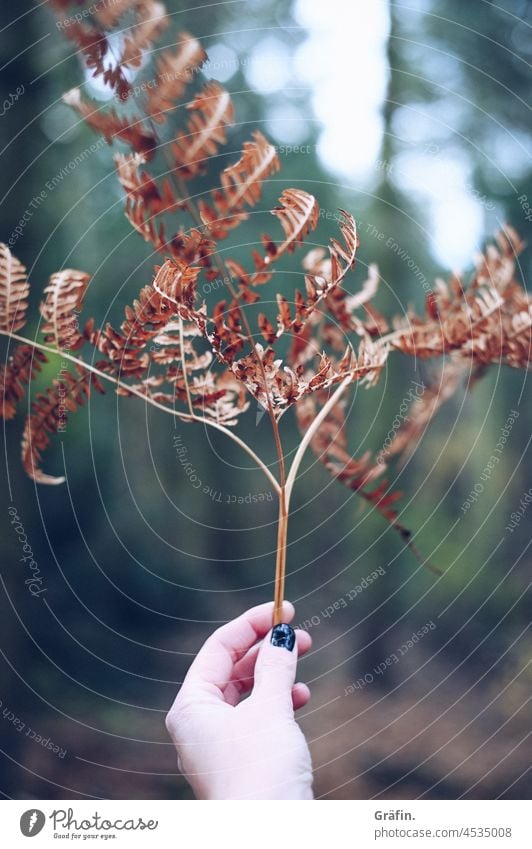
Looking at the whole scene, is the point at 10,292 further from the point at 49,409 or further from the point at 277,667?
the point at 277,667

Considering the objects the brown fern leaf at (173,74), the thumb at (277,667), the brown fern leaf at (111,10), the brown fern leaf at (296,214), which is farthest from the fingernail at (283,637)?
the brown fern leaf at (111,10)

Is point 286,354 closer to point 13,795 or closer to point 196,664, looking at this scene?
point 196,664

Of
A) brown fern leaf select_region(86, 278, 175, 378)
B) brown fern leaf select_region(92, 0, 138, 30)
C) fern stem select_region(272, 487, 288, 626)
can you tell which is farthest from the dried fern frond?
brown fern leaf select_region(92, 0, 138, 30)

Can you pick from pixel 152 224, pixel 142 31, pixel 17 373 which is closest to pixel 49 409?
pixel 17 373
